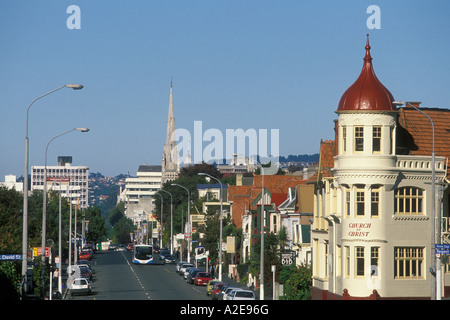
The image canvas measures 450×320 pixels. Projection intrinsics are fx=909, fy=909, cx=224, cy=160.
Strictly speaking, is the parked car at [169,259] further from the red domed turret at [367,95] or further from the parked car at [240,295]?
the red domed turret at [367,95]

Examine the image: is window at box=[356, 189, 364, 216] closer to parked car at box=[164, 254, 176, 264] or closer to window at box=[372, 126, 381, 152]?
window at box=[372, 126, 381, 152]

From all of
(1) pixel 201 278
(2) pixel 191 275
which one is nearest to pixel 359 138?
(1) pixel 201 278

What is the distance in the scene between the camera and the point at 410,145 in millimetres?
52656

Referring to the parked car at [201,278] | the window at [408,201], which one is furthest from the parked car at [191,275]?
the window at [408,201]

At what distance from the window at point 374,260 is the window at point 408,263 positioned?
1053 millimetres

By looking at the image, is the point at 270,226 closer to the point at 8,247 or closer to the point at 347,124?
the point at 8,247

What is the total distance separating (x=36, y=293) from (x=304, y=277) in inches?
715

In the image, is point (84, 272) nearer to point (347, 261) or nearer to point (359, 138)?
point (347, 261)

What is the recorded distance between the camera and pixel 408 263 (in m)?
49.6

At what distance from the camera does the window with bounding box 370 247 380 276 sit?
48.8 meters

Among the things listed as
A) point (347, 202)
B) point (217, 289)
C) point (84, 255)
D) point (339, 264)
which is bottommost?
point (84, 255)

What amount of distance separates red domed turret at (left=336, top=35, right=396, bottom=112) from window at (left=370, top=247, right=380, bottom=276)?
25.0 feet

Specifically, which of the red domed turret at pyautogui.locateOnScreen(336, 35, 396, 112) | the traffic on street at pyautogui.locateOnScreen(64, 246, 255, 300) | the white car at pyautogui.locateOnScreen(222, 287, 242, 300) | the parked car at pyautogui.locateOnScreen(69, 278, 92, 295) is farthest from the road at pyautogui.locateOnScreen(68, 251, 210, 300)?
the red domed turret at pyautogui.locateOnScreen(336, 35, 396, 112)

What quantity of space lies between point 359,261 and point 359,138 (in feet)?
21.9
